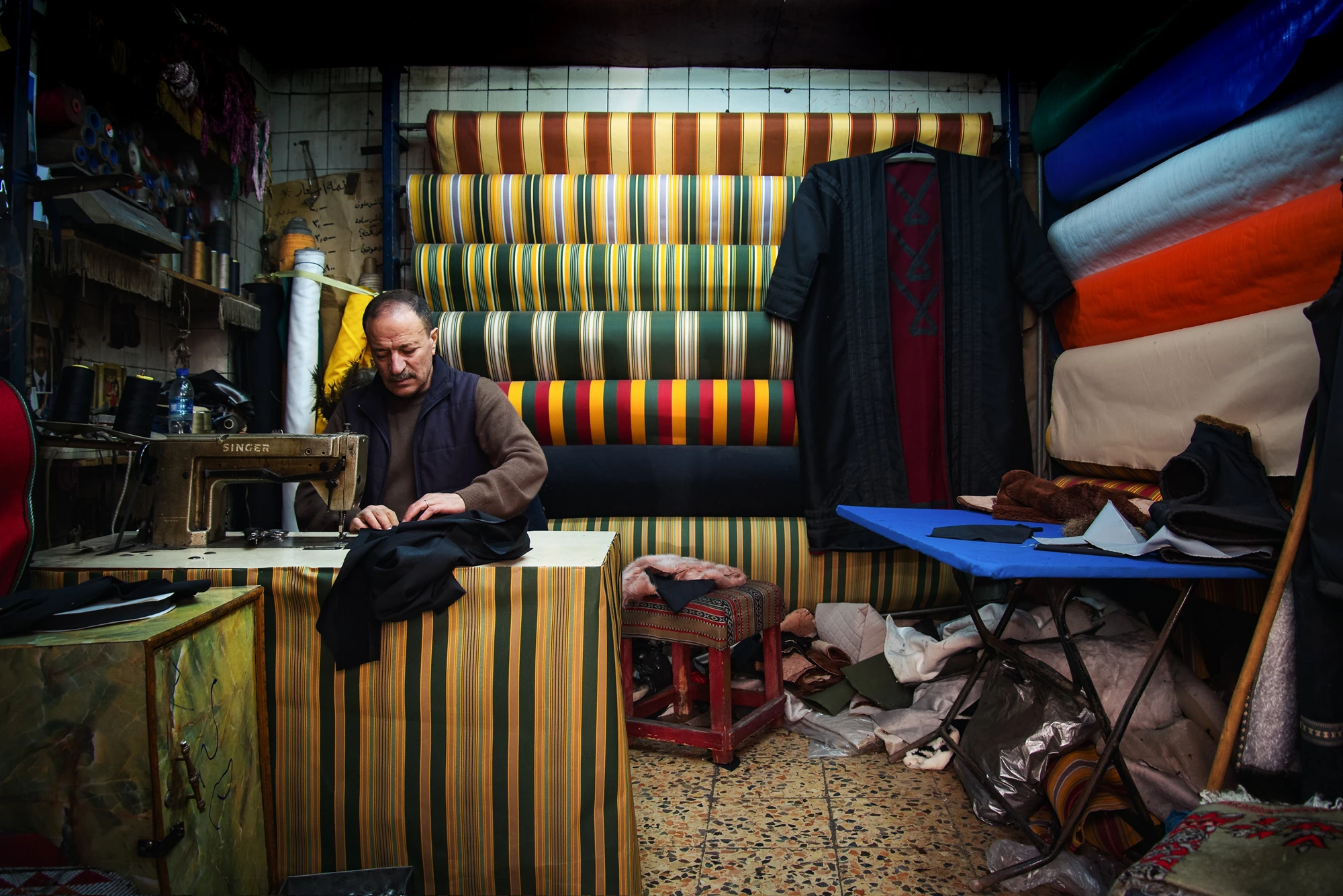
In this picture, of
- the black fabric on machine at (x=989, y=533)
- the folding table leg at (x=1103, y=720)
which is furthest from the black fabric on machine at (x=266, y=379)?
the folding table leg at (x=1103, y=720)

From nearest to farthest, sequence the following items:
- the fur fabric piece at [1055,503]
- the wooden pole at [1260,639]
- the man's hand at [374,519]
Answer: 1. the wooden pole at [1260,639]
2. the man's hand at [374,519]
3. the fur fabric piece at [1055,503]

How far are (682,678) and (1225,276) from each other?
1.97 m

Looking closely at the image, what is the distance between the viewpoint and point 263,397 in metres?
3.15

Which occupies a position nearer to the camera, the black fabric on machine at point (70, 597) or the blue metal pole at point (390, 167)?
the black fabric on machine at point (70, 597)

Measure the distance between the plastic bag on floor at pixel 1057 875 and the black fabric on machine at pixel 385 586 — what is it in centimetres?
134

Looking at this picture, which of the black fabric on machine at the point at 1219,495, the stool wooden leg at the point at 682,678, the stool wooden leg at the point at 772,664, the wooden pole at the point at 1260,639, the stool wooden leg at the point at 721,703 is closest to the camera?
the wooden pole at the point at 1260,639

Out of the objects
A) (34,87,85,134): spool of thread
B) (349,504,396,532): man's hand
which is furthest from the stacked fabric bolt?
(349,504,396,532): man's hand

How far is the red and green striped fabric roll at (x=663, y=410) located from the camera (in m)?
3.11

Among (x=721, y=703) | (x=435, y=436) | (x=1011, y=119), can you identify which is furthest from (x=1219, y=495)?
(x=1011, y=119)

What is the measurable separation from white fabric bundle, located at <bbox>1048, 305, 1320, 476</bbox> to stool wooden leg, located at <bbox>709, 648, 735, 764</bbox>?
1.47 metres

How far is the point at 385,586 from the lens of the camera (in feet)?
4.80

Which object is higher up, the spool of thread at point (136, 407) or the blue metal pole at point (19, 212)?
the blue metal pole at point (19, 212)

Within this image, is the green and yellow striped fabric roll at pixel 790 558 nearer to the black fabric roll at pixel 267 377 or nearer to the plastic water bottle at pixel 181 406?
the black fabric roll at pixel 267 377

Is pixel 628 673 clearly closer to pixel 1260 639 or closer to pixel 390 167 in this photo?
pixel 1260 639
